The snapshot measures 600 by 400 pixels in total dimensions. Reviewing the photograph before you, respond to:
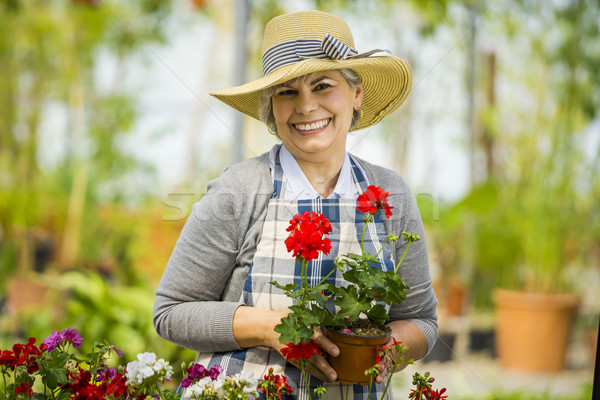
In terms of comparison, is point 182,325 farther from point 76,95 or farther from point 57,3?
point 57,3

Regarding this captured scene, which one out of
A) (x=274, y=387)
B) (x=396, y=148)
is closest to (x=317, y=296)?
(x=274, y=387)

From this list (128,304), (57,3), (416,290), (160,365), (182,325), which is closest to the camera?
(160,365)

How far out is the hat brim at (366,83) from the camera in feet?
Answer: 3.36

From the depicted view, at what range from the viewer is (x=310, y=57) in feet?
3.51

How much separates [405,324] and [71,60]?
233 centimetres

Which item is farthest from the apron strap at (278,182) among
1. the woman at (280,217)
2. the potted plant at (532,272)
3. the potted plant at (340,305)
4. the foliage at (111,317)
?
the potted plant at (532,272)

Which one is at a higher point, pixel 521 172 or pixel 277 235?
pixel 521 172

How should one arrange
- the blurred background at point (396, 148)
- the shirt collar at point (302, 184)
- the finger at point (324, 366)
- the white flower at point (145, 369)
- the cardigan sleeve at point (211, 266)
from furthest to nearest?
the blurred background at point (396, 148)
the shirt collar at point (302, 184)
the cardigan sleeve at point (211, 266)
the finger at point (324, 366)
the white flower at point (145, 369)

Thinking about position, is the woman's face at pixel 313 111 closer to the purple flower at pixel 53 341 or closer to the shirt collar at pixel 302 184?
the shirt collar at pixel 302 184

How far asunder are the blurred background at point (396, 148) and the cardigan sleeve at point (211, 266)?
63.8 inches

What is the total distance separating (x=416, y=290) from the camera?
112 cm

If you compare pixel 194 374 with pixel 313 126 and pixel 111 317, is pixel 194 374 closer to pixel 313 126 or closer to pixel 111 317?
pixel 313 126

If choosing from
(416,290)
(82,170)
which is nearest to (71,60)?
(82,170)

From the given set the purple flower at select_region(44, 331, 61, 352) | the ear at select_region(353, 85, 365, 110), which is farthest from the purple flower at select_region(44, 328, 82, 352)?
the ear at select_region(353, 85, 365, 110)
